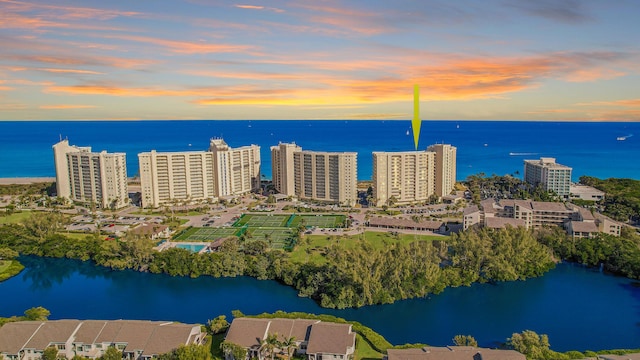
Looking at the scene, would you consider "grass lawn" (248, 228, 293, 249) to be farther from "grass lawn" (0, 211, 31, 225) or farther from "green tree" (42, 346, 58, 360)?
"grass lawn" (0, 211, 31, 225)

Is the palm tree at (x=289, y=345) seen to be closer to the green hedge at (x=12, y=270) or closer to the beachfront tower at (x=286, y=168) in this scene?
the green hedge at (x=12, y=270)

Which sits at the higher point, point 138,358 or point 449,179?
point 449,179

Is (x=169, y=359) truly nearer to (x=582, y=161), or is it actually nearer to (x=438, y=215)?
(x=438, y=215)

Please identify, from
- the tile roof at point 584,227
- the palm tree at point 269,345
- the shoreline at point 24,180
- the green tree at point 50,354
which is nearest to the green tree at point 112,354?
the green tree at point 50,354

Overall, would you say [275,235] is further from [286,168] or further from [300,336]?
[300,336]

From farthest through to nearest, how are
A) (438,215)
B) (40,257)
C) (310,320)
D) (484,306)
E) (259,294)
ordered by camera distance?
(438,215) → (40,257) → (259,294) → (484,306) → (310,320)

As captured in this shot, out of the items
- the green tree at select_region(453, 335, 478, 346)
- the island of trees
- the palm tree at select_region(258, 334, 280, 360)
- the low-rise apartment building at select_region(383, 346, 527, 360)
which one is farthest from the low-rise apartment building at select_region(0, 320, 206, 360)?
the green tree at select_region(453, 335, 478, 346)

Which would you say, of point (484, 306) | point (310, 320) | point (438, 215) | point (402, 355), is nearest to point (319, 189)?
point (438, 215)
